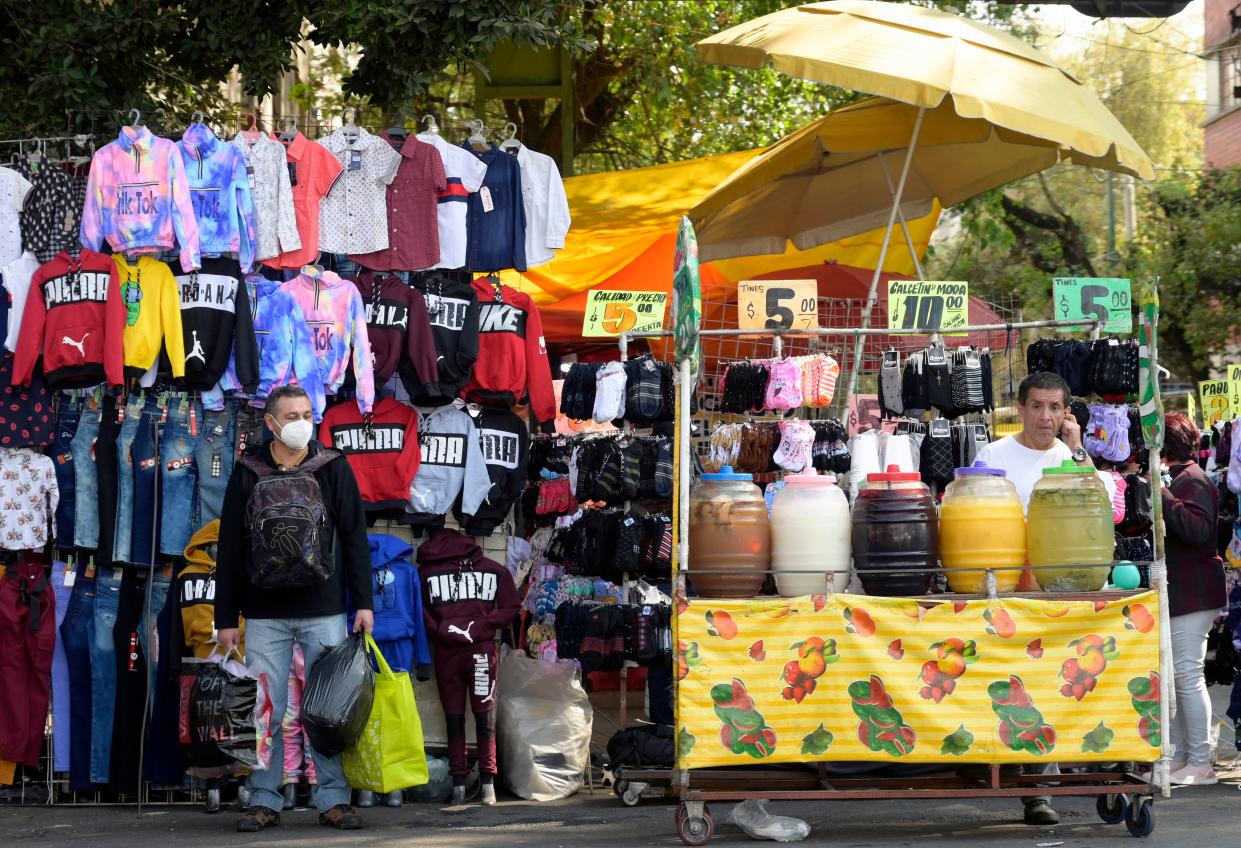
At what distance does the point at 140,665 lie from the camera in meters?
8.55

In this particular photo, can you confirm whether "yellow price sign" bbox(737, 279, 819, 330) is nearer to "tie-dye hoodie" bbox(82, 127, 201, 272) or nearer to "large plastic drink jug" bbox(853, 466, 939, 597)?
"large plastic drink jug" bbox(853, 466, 939, 597)

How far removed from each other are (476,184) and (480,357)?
102cm

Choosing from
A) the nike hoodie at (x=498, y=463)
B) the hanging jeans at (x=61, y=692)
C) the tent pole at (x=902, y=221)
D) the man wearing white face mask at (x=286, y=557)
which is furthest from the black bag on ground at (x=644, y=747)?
the tent pole at (x=902, y=221)

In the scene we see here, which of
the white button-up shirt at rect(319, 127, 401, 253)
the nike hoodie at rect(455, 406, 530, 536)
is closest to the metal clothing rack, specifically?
the nike hoodie at rect(455, 406, 530, 536)

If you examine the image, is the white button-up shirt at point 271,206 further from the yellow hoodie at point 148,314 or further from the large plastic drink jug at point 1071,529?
the large plastic drink jug at point 1071,529

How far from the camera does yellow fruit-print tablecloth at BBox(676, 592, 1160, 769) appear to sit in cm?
662

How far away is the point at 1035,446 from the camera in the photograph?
24.4 feet

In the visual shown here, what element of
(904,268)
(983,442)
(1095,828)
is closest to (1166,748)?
(1095,828)

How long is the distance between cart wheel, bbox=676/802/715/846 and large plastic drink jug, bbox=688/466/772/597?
3.12 feet

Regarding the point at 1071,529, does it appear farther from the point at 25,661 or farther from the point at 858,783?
the point at 25,661

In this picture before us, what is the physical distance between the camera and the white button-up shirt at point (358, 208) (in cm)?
880

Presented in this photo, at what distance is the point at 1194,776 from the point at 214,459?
5702 mm

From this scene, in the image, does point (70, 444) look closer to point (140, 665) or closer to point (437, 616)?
point (140, 665)

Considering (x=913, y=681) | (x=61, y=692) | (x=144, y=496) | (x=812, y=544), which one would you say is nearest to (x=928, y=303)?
(x=812, y=544)
